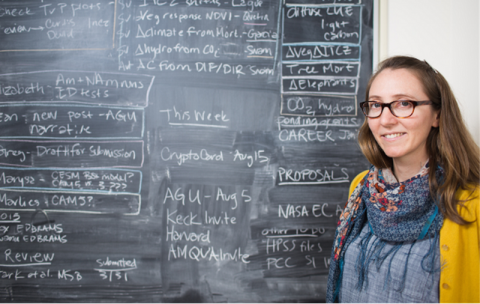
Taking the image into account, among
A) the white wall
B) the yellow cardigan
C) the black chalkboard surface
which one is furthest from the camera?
the black chalkboard surface

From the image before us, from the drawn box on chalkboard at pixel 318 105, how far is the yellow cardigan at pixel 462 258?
0.79 m

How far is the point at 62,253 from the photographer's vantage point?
1.53m

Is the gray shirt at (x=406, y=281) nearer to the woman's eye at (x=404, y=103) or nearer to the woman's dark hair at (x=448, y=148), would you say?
the woman's dark hair at (x=448, y=148)

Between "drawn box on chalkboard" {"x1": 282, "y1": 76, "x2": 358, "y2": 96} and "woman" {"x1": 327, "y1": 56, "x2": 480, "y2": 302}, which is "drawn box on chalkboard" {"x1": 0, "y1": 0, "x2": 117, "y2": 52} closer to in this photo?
"drawn box on chalkboard" {"x1": 282, "y1": 76, "x2": 358, "y2": 96}

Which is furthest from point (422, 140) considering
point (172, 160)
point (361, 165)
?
point (172, 160)

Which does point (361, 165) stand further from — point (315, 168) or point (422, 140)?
point (422, 140)

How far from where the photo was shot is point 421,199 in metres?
0.99

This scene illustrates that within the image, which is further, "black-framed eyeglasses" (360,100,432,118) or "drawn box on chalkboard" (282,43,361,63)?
"drawn box on chalkboard" (282,43,361,63)

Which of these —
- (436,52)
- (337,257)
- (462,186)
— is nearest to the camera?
(462,186)

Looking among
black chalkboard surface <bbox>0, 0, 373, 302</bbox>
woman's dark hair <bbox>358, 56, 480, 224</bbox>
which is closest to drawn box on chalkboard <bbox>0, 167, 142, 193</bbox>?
black chalkboard surface <bbox>0, 0, 373, 302</bbox>

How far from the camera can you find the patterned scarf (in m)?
0.99

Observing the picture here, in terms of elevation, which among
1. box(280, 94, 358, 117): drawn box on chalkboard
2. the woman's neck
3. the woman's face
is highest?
box(280, 94, 358, 117): drawn box on chalkboard

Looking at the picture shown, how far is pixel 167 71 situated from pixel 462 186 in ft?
5.15

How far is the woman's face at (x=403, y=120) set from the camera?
97 cm
